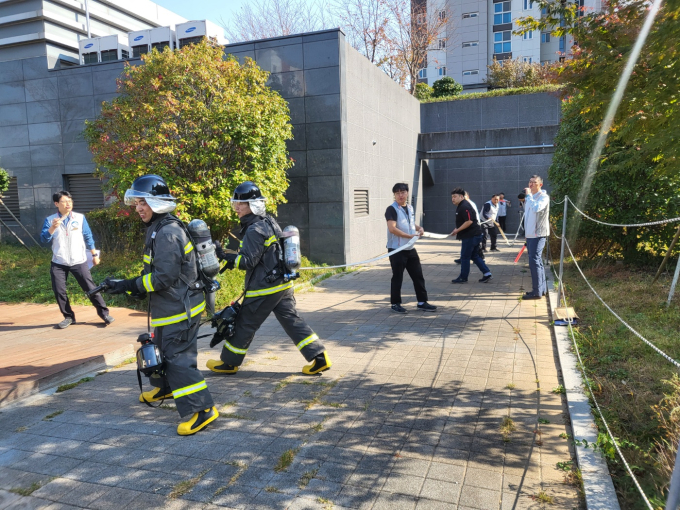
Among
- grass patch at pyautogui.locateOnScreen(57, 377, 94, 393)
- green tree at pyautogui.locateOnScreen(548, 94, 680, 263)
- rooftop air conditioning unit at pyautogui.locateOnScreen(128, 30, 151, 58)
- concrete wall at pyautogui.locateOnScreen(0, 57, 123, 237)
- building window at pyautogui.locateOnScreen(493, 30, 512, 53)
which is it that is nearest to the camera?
grass patch at pyautogui.locateOnScreen(57, 377, 94, 393)

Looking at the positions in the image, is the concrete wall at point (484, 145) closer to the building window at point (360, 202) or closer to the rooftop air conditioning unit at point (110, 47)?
the building window at point (360, 202)

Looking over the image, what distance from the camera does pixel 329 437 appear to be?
367 cm

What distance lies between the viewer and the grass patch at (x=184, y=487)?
3014mm

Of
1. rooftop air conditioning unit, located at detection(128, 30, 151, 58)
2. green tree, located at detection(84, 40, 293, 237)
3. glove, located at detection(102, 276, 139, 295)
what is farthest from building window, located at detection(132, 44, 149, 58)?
glove, located at detection(102, 276, 139, 295)

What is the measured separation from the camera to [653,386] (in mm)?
4219

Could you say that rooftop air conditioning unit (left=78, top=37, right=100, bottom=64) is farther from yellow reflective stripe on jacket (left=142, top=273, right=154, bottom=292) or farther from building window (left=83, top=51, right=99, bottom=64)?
yellow reflective stripe on jacket (left=142, top=273, right=154, bottom=292)

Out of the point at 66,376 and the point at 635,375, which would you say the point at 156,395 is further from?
the point at 635,375

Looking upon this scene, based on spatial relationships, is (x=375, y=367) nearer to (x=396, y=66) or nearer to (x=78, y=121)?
(x=78, y=121)

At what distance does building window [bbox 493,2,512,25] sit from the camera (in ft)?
142

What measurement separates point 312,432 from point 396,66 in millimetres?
27461

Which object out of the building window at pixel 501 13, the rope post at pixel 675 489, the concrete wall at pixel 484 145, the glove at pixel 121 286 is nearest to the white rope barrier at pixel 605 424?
the rope post at pixel 675 489

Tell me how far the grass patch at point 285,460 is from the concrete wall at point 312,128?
792 centimetres

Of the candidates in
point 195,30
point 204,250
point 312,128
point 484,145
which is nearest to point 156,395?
point 204,250

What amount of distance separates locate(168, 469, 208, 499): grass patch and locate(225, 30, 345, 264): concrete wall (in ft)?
27.0
